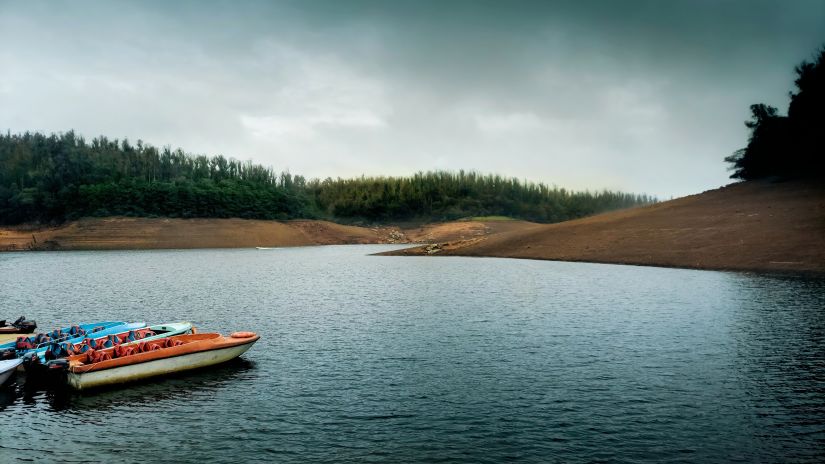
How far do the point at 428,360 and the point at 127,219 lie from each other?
579ft

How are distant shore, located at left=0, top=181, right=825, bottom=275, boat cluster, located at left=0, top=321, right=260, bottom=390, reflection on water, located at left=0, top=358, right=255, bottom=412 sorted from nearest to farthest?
1. reflection on water, located at left=0, top=358, right=255, bottom=412
2. boat cluster, located at left=0, top=321, right=260, bottom=390
3. distant shore, located at left=0, top=181, right=825, bottom=275

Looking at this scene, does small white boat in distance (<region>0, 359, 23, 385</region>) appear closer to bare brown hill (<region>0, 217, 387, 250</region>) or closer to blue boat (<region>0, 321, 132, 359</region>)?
blue boat (<region>0, 321, 132, 359</region>)

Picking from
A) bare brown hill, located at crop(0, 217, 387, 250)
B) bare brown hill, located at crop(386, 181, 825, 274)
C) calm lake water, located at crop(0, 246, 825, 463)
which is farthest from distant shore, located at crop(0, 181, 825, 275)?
bare brown hill, located at crop(0, 217, 387, 250)

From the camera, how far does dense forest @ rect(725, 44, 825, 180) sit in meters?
93.9

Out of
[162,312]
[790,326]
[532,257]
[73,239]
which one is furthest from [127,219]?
[790,326]

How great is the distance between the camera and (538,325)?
117 feet

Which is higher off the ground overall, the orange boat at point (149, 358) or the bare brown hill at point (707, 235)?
the bare brown hill at point (707, 235)

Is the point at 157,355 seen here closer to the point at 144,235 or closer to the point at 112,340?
the point at 112,340

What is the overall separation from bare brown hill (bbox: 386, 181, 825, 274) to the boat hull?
193ft

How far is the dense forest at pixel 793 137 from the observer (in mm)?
93875

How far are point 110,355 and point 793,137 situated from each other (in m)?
110

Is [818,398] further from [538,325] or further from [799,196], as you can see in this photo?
[799,196]

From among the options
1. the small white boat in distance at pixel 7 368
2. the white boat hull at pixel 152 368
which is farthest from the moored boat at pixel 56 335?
the white boat hull at pixel 152 368

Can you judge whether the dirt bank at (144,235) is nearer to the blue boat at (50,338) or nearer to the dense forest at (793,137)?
the dense forest at (793,137)
